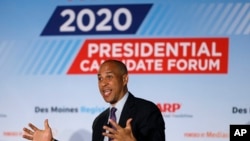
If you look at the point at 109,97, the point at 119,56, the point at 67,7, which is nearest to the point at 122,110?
the point at 109,97

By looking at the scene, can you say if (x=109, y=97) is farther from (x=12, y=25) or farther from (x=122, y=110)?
(x=12, y=25)

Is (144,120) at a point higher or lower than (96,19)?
lower

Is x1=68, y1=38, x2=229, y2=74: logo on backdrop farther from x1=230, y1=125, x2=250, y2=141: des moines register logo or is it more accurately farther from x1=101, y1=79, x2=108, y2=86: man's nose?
x1=101, y1=79, x2=108, y2=86: man's nose

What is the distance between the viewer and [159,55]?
181 inches

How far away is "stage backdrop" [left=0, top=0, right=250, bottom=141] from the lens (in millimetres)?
4453

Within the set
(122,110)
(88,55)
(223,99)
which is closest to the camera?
(122,110)

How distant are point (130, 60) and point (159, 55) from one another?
262 mm

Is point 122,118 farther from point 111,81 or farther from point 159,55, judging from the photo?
point 159,55

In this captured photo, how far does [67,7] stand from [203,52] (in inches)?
51.3

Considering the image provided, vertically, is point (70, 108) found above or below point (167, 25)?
below

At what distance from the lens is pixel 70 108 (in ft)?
15.6

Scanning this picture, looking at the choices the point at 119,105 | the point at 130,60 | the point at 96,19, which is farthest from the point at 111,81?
the point at 96,19

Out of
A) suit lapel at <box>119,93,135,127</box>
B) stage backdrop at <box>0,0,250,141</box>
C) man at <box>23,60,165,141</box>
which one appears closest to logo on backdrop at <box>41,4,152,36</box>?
stage backdrop at <box>0,0,250,141</box>

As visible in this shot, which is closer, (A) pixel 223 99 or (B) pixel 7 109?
(A) pixel 223 99
